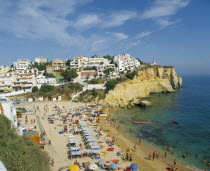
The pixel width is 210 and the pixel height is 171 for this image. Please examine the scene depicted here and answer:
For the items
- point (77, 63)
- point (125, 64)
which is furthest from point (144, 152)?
point (77, 63)

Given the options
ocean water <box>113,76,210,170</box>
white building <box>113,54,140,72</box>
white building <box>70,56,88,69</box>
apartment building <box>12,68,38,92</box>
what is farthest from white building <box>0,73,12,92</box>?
white building <box>113,54,140,72</box>

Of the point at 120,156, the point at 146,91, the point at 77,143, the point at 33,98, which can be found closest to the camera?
the point at 120,156

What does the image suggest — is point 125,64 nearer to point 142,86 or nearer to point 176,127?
point 142,86

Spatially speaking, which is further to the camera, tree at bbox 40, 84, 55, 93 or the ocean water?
tree at bbox 40, 84, 55, 93

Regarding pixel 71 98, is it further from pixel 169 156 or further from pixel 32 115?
pixel 169 156

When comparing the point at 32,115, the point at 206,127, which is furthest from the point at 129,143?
the point at 32,115

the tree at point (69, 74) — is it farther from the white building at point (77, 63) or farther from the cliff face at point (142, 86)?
the white building at point (77, 63)

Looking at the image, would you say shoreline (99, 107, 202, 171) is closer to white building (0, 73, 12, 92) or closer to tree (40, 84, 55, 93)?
tree (40, 84, 55, 93)

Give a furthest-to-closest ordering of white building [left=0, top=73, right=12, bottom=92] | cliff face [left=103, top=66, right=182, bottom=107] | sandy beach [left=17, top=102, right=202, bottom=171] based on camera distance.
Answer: white building [left=0, top=73, right=12, bottom=92], cliff face [left=103, top=66, right=182, bottom=107], sandy beach [left=17, top=102, right=202, bottom=171]
